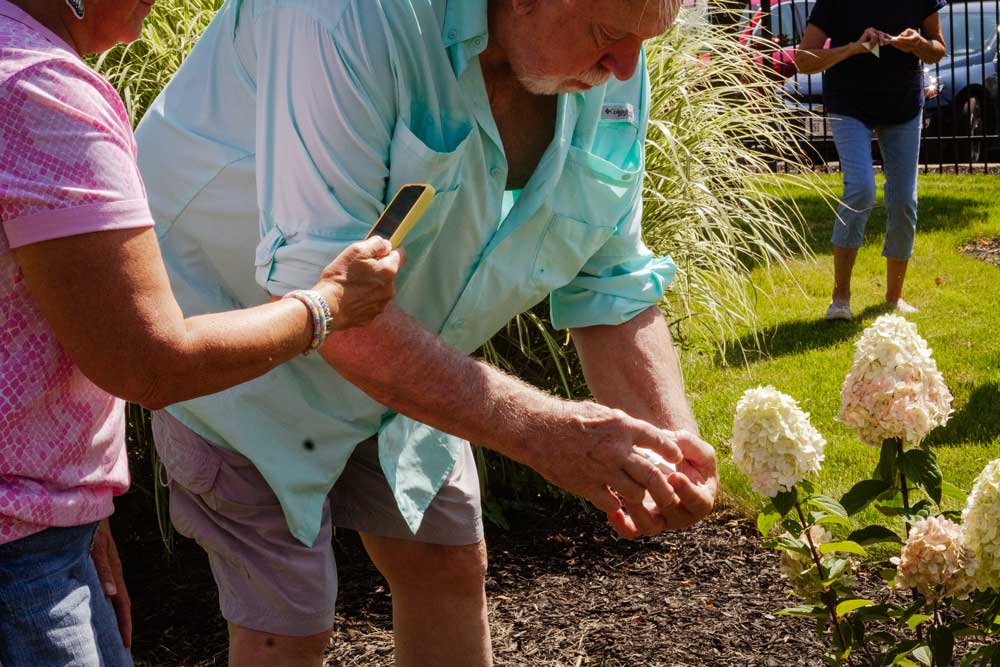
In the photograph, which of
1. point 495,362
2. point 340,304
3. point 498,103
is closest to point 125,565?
point 495,362

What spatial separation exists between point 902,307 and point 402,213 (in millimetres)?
5405

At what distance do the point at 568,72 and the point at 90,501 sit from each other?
1080 mm

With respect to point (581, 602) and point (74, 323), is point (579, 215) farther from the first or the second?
point (581, 602)

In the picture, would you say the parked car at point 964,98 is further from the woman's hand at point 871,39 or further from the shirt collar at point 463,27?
the shirt collar at point 463,27

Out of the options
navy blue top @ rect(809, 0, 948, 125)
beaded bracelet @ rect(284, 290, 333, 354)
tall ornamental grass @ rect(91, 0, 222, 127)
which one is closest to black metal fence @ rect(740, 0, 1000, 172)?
navy blue top @ rect(809, 0, 948, 125)

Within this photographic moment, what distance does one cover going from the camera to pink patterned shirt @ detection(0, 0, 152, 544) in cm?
140

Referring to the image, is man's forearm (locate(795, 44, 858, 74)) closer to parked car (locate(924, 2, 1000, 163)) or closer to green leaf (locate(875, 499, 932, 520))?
green leaf (locate(875, 499, 932, 520))

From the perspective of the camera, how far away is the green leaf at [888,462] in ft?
7.59

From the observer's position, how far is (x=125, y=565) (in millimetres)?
4082

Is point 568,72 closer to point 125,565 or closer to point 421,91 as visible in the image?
point 421,91

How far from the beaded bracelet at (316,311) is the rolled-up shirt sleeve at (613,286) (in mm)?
971

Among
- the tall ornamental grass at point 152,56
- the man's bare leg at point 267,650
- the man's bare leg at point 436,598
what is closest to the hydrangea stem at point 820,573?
the man's bare leg at point 436,598

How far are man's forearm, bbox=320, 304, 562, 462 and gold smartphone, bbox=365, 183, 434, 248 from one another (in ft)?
0.48

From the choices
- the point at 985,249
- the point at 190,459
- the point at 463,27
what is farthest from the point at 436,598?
the point at 985,249
